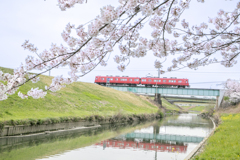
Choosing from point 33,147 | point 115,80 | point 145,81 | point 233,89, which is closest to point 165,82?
point 145,81

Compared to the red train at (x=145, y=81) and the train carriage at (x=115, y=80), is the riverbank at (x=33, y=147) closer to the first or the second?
the red train at (x=145, y=81)

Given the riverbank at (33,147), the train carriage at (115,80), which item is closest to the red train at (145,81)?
the train carriage at (115,80)

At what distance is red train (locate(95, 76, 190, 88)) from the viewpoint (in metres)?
50.0

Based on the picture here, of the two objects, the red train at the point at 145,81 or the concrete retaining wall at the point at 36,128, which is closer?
the concrete retaining wall at the point at 36,128

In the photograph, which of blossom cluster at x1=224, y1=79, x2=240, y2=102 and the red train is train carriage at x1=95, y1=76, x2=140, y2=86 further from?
blossom cluster at x1=224, y1=79, x2=240, y2=102

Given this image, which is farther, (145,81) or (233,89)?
(145,81)

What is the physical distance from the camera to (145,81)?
52.5 m

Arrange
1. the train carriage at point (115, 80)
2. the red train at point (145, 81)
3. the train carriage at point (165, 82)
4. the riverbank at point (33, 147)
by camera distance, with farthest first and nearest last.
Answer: the train carriage at point (115, 80) < the red train at point (145, 81) < the train carriage at point (165, 82) < the riverbank at point (33, 147)

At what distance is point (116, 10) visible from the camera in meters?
3.42

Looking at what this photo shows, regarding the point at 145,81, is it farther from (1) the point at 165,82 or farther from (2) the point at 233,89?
(2) the point at 233,89

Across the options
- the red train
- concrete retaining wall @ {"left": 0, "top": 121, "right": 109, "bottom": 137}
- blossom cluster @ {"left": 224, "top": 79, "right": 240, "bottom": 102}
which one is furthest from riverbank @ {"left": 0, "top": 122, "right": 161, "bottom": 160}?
the red train

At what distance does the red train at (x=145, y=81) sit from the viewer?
4997cm

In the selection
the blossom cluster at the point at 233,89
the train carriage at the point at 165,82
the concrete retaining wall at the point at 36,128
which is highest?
the train carriage at the point at 165,82

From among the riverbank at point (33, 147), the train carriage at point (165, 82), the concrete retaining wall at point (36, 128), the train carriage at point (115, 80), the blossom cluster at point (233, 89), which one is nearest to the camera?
the riverbank at point (33, 147)
